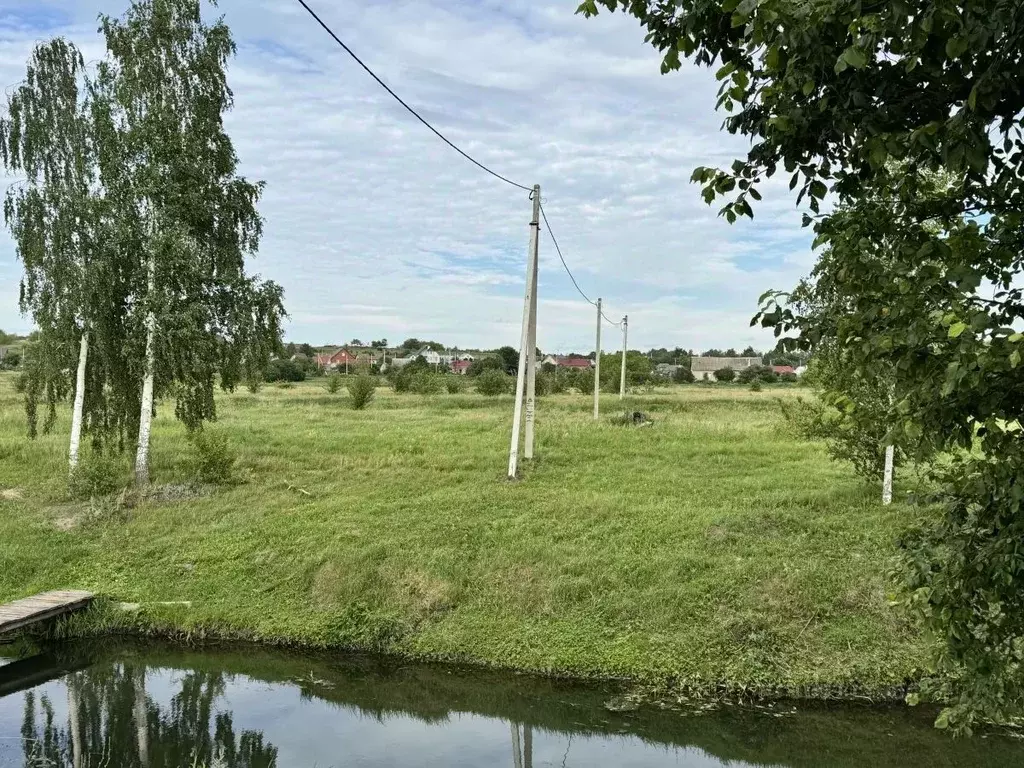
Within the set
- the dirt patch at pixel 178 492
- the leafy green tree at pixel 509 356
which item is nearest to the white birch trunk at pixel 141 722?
the dirt patch at pixel 178 492

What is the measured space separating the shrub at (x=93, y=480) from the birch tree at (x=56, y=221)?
36.1 inches

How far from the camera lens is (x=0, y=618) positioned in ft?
29.6

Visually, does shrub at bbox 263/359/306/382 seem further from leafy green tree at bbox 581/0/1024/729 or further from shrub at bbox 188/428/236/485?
leafy green tree at bbox 581/0/1024/729

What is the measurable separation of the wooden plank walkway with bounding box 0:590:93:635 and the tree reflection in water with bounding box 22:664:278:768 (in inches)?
37.1

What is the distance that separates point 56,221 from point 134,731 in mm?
10739

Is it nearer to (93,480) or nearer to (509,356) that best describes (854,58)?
(93,480)

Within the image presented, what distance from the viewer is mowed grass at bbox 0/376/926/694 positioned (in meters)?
8.81

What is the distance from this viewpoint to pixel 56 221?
1439 cm

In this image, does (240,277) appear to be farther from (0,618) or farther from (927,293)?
(927,293)

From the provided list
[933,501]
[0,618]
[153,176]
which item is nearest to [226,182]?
[153,176]

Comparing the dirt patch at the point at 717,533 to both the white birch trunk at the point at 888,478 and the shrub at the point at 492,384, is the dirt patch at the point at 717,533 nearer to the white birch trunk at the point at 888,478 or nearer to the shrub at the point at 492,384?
the white birch trunk at the point at 888,478

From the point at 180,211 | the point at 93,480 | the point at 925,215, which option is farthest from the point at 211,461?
the point at 925,215

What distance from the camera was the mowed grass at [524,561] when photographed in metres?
8.81

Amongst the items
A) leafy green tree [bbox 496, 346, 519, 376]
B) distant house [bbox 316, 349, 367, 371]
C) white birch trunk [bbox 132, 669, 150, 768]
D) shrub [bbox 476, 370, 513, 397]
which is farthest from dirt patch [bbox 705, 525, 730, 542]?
distant house [bbox 316, 349, 367, 371]
